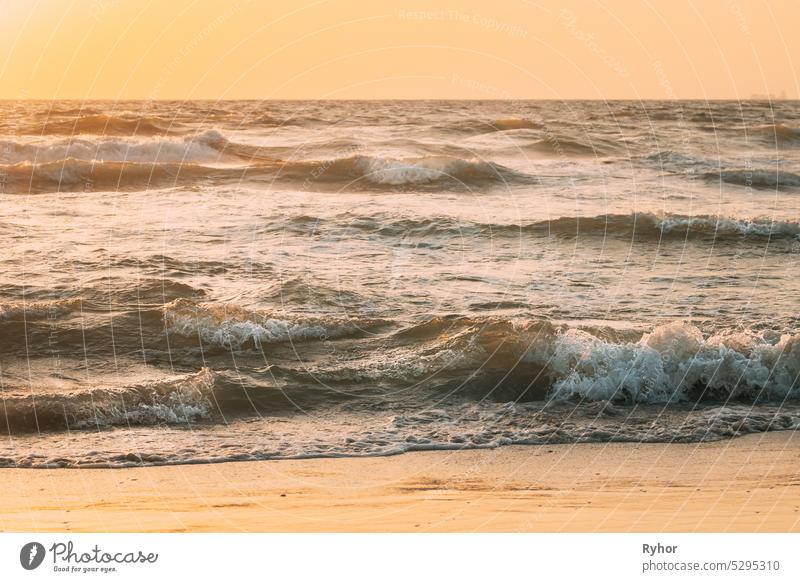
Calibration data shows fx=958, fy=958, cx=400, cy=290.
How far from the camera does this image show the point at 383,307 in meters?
13.9

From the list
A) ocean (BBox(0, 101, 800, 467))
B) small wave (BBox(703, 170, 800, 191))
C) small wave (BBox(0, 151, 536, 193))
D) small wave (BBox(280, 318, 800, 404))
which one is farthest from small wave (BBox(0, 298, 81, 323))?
small wave (BBox(703, 170, 800, 191))

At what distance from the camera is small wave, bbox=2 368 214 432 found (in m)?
9.82

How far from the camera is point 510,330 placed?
40.8 feet

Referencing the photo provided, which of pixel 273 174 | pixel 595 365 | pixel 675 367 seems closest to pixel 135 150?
pixel 273 174

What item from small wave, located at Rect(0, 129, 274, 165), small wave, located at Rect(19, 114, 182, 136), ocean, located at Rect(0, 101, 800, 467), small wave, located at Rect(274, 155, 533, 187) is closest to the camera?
ocean, located at Rect(0, 101, 800, 467)

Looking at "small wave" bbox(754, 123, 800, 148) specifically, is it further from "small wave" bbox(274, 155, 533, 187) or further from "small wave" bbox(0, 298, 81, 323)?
"small wave" bbox(0, 298, 81, 323)

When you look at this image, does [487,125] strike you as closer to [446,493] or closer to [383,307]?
[383,307]

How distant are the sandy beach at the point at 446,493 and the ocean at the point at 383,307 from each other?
17.1 inches

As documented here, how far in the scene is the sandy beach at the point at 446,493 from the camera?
736 cm

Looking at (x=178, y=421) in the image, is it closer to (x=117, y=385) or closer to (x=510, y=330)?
(x=117, y=385)

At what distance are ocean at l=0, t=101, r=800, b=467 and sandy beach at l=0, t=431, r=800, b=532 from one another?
0.44 m
